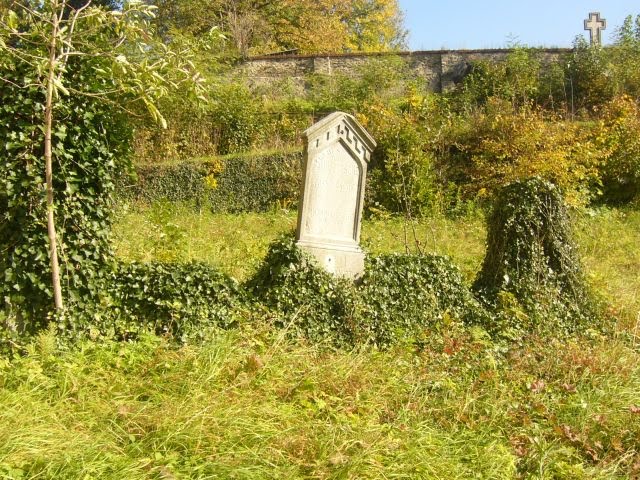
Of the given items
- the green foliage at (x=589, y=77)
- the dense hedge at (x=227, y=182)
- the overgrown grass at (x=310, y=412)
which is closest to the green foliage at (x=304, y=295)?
the overgrown grass at (x=310, y=412)

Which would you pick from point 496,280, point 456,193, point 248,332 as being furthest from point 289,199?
point 248,332

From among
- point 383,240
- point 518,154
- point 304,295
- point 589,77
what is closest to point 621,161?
point 518,154

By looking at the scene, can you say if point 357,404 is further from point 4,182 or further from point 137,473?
point 4,182

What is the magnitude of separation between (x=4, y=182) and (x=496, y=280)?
16.2 feet

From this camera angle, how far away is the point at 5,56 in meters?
5.09

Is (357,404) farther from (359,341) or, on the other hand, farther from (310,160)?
(310,160)

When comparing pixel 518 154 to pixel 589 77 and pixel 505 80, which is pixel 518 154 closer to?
pixel 505 80

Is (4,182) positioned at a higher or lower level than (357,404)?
higher

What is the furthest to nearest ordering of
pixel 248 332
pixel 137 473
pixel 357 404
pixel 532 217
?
pixel 532 217, pixel 248 332, pixel 357 404, pixel 137 473

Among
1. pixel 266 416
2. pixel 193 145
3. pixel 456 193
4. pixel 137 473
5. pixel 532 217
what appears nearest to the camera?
pixel 137 473

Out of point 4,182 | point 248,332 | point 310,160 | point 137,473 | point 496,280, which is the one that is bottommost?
point 137,473

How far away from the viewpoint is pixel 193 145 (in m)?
17.3

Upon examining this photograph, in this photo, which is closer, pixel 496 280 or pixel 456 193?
pixel 496 280

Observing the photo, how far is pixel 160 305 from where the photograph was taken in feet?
18.6
